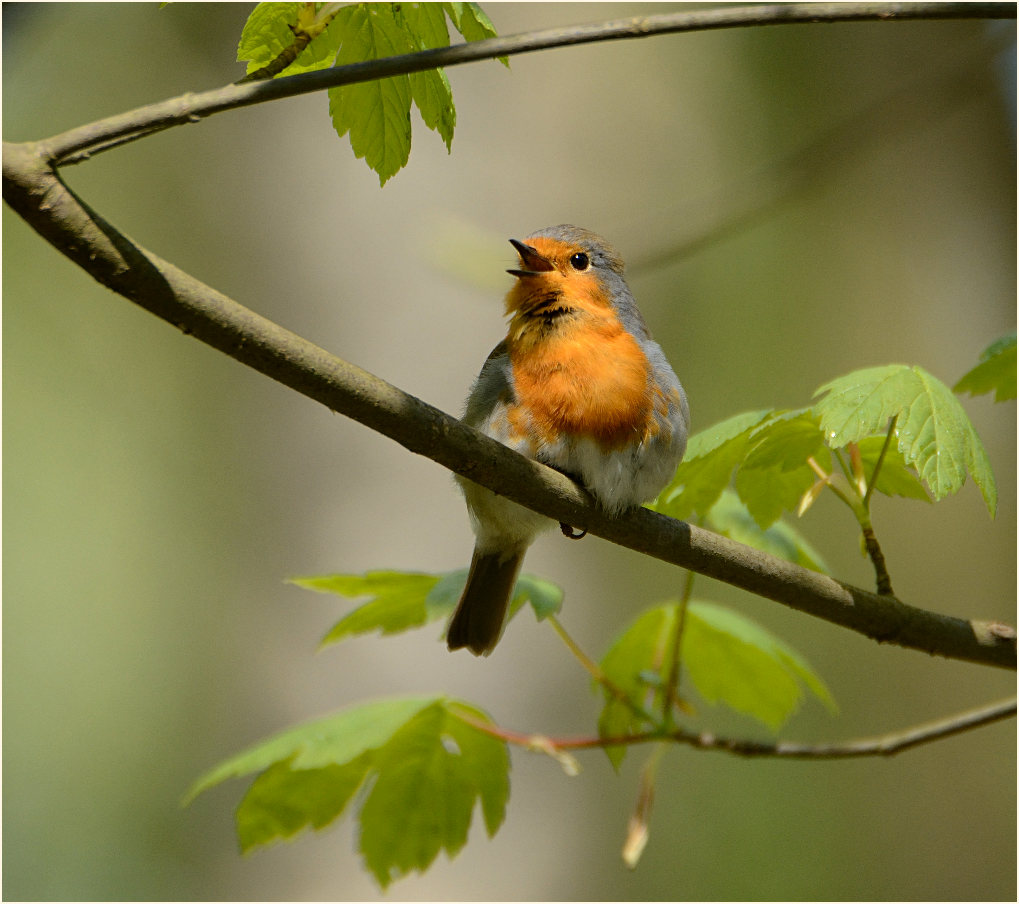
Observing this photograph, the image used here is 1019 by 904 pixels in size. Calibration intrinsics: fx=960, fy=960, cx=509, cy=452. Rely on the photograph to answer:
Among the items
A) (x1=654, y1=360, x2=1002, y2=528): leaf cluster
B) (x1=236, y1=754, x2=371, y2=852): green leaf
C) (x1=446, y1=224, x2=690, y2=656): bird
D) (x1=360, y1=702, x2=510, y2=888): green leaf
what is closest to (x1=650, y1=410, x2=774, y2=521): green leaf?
(x1=654, y1=360, x2=1002, y2=528): leaf cluster

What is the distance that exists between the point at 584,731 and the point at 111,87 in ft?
22.2

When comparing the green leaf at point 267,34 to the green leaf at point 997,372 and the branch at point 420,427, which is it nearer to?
the branch at point 420,427

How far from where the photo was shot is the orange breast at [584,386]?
2.28m

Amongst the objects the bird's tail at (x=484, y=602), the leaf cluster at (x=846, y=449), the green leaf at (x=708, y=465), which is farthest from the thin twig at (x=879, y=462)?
the bird's tail at (x=484, y=602)

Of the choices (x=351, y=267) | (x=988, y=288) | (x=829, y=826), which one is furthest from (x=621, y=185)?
(x=829, y=826)

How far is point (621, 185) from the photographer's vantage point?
417 centimetres

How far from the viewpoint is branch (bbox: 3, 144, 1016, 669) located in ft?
3.58

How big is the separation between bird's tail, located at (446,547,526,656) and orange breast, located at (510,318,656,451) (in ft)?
1.92

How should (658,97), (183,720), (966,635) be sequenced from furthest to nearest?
(183,720)
(658,97)
(966,635)

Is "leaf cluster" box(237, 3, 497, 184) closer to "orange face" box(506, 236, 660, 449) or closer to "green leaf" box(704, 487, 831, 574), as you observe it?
"orange face" box(506, 236, 660, 449)

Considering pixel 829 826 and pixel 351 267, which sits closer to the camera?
pixel 351 267

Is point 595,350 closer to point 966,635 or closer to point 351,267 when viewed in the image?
point 966,635

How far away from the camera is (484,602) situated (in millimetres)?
2756

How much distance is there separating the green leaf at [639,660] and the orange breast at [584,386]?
46 centimetres
